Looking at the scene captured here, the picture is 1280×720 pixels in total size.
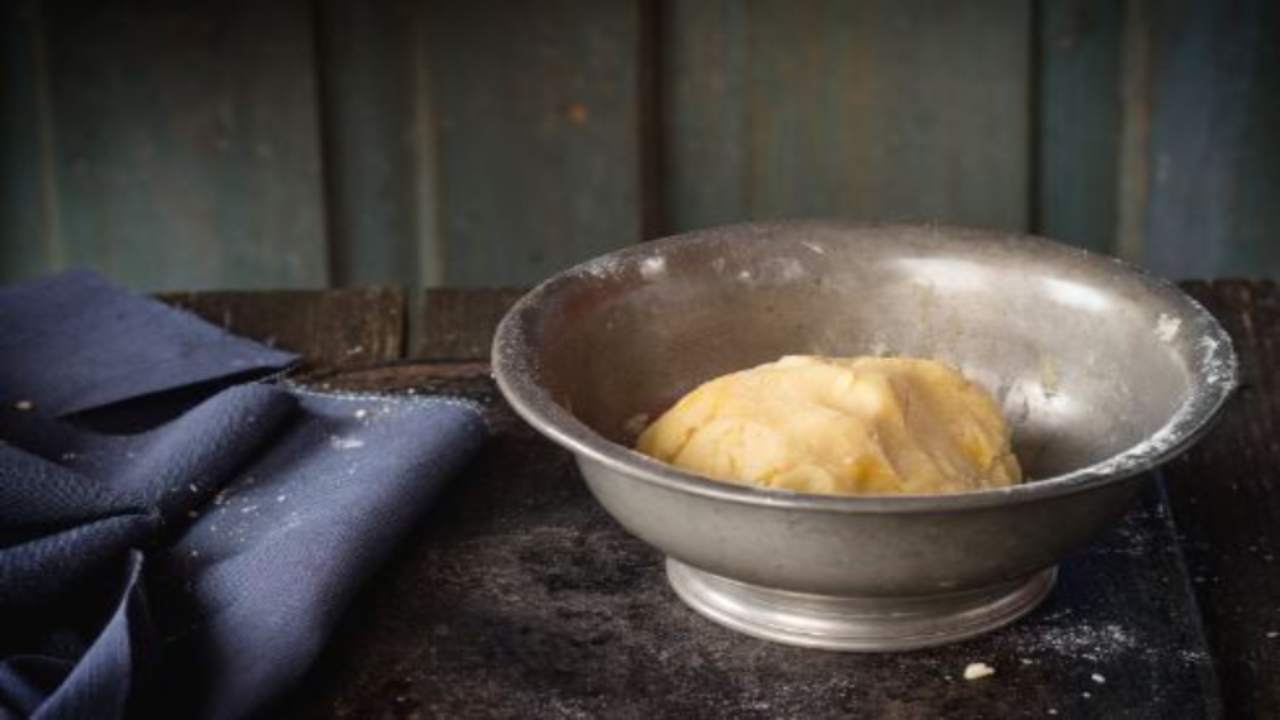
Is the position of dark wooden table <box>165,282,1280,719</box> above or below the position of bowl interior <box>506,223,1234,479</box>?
below

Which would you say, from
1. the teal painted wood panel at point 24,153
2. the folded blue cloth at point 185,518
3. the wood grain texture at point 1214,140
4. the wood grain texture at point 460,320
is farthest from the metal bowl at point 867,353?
the teal painted wood panel at point 24,153

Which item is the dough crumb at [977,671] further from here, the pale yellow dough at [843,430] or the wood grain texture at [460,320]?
the wood grain texture at [460,320]

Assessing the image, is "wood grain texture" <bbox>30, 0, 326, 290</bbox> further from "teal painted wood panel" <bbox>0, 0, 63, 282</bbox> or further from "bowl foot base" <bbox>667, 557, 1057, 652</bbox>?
"bowl foot base" <bbox>667, 557, 1057, 652</bbox>

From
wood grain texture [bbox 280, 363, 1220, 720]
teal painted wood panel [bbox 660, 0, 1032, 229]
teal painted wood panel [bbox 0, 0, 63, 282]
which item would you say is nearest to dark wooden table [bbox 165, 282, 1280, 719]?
wood grain texture [bbox 280, 363, 1220, 720]

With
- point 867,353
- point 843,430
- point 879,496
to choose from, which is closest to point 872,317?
point 867,353

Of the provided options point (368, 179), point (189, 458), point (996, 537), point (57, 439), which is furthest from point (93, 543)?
point (368, 179)

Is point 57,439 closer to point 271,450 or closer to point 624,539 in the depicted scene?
point 271,450

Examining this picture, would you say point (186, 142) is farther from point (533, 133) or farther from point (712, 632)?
point (712, 632)
